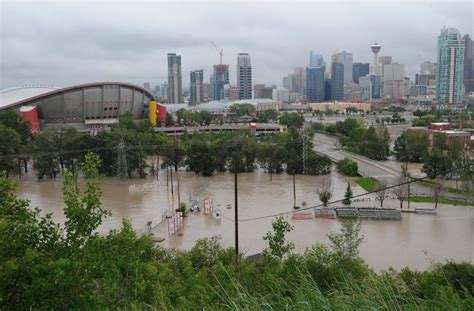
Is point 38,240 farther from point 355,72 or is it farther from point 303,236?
point 355,72

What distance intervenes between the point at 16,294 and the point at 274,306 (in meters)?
1.02

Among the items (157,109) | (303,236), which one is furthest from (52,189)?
(157,109)

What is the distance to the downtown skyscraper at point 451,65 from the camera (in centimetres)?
2831

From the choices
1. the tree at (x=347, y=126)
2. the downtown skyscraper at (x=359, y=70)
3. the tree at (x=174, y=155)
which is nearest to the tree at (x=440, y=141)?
the tree at (x=347, y=126)

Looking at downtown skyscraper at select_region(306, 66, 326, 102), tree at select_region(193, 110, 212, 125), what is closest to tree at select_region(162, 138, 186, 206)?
tree at select_region(193, 110, 212, 125)

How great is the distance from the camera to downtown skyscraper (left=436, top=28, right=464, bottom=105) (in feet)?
92.9

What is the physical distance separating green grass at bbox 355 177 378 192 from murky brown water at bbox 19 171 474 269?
0.81 feet

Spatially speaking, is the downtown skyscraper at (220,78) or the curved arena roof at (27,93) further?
the downtown skyscraper at (220,78)

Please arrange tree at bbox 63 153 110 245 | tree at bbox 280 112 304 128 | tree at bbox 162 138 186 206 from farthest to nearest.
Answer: tree at bbox 280 112 304 128
tree at bbox 162 138 186 206
tree at bbox 63 153 110 245

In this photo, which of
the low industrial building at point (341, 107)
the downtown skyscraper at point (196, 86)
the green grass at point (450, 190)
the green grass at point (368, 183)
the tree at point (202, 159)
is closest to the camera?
the green grass at point (450, 190)

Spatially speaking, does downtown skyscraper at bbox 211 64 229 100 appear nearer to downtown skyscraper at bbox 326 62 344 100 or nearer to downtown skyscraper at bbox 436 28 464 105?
downtown skyscraper at bbox 326 62 344 100

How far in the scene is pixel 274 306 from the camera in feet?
3.69

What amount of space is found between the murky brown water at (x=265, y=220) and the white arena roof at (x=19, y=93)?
359 inches

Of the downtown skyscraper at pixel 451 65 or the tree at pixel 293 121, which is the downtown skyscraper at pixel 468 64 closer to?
the downtown skyscraper at pixel 451 65
